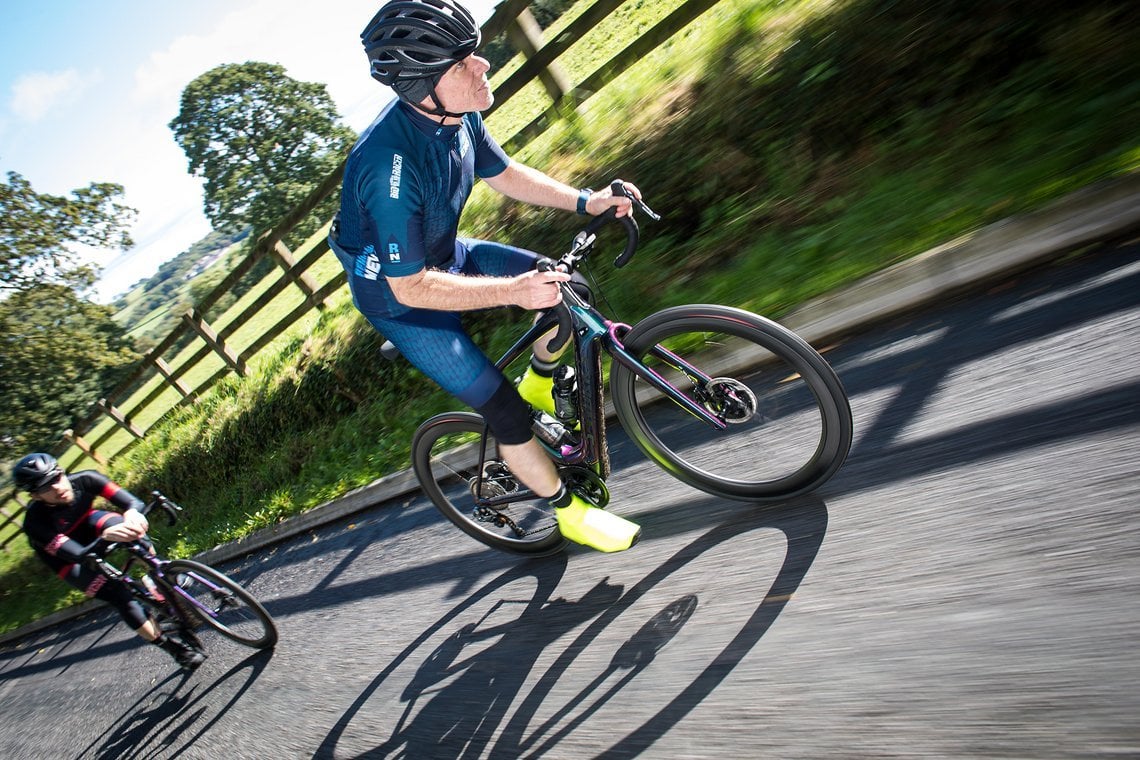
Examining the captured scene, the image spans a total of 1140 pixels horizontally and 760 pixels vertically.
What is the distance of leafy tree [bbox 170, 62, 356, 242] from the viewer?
135ft

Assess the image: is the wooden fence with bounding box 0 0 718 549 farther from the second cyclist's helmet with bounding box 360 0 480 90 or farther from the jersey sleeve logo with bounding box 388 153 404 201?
the jersey sleeve logo with bounding box 388 153 404 201

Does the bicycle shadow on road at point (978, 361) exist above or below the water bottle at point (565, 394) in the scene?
below

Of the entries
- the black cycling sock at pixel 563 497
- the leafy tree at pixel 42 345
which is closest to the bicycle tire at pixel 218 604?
the black cycling sock at pixel 563 497

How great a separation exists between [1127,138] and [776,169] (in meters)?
2.01

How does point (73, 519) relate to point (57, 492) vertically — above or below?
below

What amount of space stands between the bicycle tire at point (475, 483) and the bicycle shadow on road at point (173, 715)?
76.1 inches

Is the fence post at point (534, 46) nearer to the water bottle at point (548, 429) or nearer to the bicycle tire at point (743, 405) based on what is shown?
the bicycle tire at point (743, 405)

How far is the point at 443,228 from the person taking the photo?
9.73 feet

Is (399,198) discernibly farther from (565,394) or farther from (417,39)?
(565,394)

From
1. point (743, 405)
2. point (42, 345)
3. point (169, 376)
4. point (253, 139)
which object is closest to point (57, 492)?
point (743, 405)

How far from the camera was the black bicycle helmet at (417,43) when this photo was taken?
100.0 inches

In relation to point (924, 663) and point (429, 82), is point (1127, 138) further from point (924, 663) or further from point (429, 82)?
point (429, 82)

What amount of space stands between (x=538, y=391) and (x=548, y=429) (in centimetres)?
22

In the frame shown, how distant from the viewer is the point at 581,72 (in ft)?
26.9
